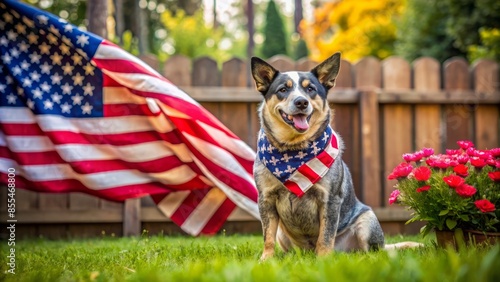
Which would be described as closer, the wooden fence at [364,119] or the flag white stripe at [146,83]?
the flag white stripe at [146,83]

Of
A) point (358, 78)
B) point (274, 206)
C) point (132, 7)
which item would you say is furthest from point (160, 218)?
point (132, 7)

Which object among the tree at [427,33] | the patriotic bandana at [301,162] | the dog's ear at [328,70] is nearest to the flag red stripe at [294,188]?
the patriotic bandana at [301,162]

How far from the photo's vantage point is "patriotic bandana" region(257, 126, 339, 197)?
353 cm

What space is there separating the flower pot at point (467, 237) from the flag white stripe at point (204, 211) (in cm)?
217

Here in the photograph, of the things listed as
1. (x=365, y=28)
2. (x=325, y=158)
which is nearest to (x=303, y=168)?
(x=325, y=158)

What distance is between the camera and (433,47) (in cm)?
997

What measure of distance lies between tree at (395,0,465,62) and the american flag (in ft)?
20.8

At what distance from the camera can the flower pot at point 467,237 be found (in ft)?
10.8

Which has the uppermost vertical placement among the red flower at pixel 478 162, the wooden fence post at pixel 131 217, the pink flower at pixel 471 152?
the pink flower at pixel 471 152

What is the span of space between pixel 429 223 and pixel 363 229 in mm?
471

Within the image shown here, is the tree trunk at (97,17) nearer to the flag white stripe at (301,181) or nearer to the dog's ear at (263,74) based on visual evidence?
the dog's ear at (263,74)

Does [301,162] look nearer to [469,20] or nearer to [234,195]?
[234,195]

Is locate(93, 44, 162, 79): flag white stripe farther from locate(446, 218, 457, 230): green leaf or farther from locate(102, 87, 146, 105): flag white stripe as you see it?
locate(446, 218, 457, 230): green leaf

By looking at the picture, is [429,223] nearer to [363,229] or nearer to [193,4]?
[363,229]
